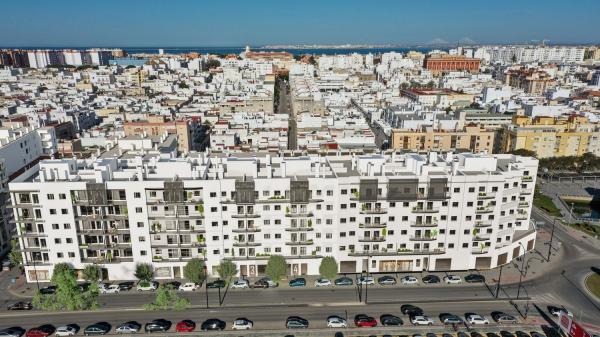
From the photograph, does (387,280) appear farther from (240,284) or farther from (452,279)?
(240,284)

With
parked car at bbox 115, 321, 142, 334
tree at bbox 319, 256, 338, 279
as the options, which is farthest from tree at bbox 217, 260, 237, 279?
tree at bbox 319, 256, 338, 279

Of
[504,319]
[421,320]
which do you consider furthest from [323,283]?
[504,319]

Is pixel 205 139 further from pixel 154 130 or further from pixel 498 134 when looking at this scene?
pixel 498 134

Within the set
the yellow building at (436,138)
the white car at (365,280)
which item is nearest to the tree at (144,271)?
the white car at (365,280)

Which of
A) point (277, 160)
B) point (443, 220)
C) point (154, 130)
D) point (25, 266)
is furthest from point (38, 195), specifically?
point (154, 130)

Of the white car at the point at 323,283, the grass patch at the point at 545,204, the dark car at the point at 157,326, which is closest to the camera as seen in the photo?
the dark car at the point at 157,326

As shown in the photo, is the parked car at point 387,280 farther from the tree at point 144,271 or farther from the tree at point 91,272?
the tree at point 91,272
